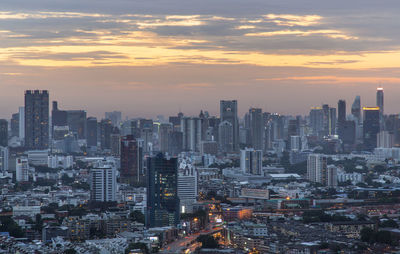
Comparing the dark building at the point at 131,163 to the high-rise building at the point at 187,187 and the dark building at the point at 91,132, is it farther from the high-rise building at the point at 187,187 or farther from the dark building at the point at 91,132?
the dark building at the point at 91,132

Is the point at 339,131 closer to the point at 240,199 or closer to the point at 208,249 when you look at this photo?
the point at 240,199

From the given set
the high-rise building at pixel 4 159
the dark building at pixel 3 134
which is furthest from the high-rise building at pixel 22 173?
the dark building at pixel 3 134

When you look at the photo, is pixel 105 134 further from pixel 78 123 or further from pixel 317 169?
pixel 317 169

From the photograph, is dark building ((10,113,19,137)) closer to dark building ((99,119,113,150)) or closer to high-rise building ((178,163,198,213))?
dark building ((99,119,113,150))

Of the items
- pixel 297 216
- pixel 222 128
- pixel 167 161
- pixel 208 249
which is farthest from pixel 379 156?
pixel 208 249

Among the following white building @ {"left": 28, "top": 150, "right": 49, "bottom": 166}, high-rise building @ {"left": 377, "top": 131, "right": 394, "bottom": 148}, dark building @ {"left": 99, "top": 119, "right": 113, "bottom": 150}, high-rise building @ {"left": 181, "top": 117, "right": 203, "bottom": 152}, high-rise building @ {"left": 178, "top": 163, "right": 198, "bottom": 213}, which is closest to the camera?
high-rise building @ {"left": 178, "top": 163, "right": 198, "bottom": 213}

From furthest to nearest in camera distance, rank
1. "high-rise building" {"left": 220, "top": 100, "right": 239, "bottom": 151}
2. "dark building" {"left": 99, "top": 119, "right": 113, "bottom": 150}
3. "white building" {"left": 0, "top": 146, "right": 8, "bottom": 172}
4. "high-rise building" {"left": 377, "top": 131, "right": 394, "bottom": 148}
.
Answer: "high-rise building" {"left": 220, "top": 100, "right": 239, "bottom": 151} → "high-rise building" {"left": 377, "top": 131, "right": 394, "bottom": 148} → "dark building" {"left": 99, "top": 119, "right": 113, "bottom": 150} → "white building" {"left": 0, "top": 146, "right": 8, "bottom": 172}

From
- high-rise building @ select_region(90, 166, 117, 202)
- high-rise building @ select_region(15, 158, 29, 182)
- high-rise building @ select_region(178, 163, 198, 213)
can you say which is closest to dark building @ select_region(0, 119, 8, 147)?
high-rise building @ select_region(15, 158, 29, 182)

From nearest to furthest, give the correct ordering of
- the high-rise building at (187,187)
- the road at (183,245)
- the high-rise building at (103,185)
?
1. the road at (183,245)
2. the high-rise building at (187,187)
3. the high-rise building at (103,185)
